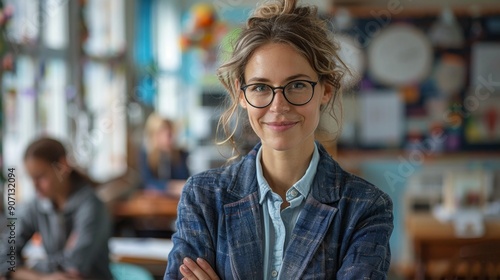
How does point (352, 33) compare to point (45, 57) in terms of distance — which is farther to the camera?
point (352, 33)

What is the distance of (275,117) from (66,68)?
159 inches

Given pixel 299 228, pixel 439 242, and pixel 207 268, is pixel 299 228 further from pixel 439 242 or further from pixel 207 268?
pixel 439 242

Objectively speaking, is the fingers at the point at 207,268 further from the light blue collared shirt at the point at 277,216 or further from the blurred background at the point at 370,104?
the blurred background at the point at 370,104

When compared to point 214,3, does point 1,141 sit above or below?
below

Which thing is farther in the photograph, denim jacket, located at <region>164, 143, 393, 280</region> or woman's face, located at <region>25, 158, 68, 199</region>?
woman's face, located at <region>25, 158, 68, 199</region>

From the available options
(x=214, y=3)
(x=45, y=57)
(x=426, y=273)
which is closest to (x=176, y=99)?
(x=214, y=3)

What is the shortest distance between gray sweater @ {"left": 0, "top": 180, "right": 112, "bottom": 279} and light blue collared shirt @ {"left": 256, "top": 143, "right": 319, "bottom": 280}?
1.82m

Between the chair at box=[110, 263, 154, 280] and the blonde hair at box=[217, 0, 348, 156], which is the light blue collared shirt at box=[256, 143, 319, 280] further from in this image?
the chair at box=[110, 263, 154, 280]

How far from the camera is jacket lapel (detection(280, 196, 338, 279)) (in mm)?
1118

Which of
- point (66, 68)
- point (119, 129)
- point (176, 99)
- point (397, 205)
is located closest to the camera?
point (66, 68)

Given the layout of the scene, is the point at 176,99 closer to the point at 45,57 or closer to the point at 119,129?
the point at 119,129

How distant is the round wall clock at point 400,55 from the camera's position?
5.90 meters

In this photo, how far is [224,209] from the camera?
1186mm

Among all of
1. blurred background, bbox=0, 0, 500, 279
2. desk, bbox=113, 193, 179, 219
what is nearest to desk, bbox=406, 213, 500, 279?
blurred background, bbox=0, 0, 500, 279
